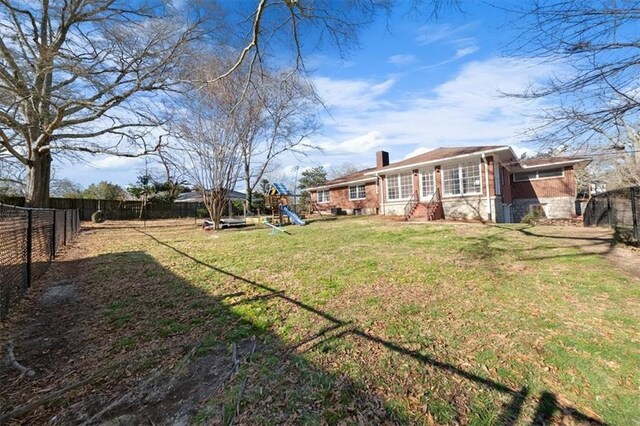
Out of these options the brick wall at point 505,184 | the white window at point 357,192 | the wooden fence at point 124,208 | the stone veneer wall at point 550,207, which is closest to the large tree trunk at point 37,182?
the wooden fence at point 124,208

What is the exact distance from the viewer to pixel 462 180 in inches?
618

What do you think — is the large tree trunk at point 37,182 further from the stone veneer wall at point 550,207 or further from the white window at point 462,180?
the stone veneer wall at point 550,207

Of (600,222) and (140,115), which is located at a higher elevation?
(140,115)

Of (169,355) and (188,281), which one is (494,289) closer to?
(169,355)

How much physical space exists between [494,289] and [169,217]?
97.1 ft

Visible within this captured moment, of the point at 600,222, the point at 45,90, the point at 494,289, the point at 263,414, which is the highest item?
the point at 45,90

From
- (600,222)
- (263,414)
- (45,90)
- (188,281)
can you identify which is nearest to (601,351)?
(263,414)

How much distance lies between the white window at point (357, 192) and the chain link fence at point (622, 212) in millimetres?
13827

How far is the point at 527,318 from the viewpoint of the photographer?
146 inches

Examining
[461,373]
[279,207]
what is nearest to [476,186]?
[279,207]

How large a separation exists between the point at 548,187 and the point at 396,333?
1994 centimetres

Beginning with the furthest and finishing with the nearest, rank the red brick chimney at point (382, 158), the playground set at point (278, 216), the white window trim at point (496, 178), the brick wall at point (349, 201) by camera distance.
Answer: the red brick chimney at point (382, 158)
the brick wall at point (349, 201)
the playground set at point (278, 216)
the white window trim at point (496, 178)

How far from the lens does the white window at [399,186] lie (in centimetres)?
1816

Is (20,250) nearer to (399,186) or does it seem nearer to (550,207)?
(399,186)
